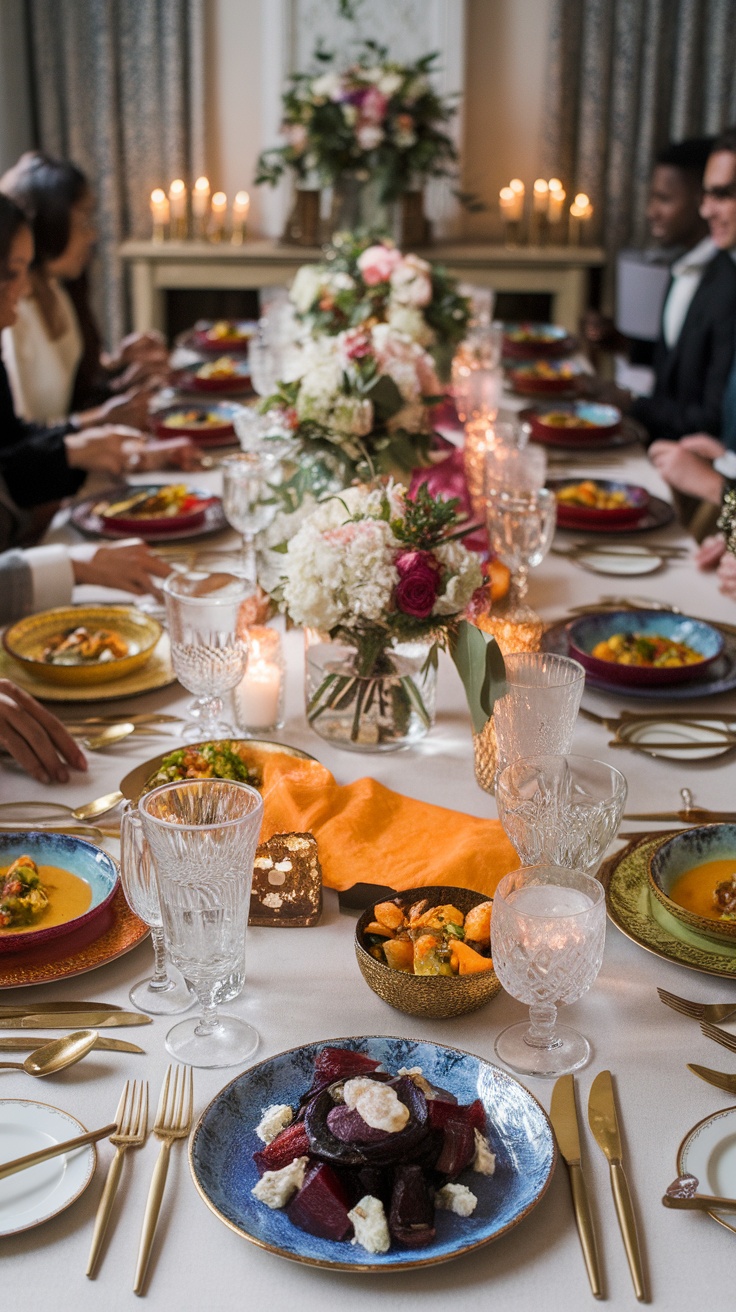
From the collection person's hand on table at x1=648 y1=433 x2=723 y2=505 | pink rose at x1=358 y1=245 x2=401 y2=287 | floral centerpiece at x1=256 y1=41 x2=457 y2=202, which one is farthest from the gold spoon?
floral centerpiece at x1=256 y1=41 x2=457 y2=202

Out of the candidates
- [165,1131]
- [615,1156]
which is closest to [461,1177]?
[615,1156]

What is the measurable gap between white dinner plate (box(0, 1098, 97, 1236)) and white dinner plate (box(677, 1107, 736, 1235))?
44 cm

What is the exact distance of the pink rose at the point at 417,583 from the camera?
4.84 ft

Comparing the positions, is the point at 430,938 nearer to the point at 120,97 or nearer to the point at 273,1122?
the point at 273,1122

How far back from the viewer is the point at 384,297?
304cm

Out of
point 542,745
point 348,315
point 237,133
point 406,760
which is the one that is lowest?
point 406,760

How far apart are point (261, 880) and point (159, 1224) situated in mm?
432

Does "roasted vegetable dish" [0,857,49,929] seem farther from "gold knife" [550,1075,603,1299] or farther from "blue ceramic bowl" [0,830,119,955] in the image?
"gold knife" [550,1075,603,1299]

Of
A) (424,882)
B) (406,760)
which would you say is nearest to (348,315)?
(406,760)

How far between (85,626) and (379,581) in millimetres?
738

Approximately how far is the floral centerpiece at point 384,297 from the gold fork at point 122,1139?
6.86 ft

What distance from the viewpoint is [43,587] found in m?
2.15

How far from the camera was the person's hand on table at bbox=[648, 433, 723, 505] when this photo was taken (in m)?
2.93

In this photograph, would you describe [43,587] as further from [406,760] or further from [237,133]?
[237,133]
